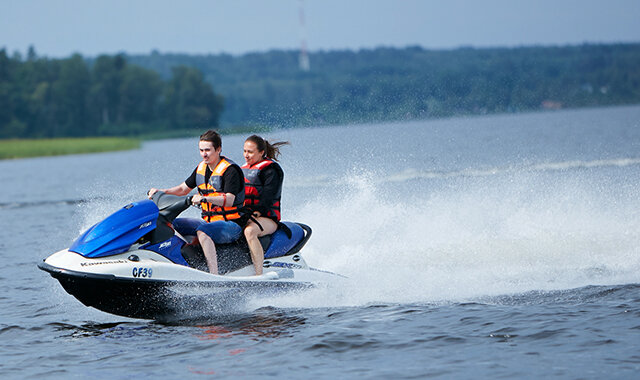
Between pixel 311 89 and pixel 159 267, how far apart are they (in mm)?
90244

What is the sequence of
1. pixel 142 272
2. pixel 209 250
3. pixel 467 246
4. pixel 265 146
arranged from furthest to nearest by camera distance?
pixel 467 246, pixel 265 146, pixel 209 250, pixel 142 272

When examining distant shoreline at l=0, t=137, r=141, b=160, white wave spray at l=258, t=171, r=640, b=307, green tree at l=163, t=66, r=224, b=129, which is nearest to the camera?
white wave spray at l=258, t=171, r=640, b=307

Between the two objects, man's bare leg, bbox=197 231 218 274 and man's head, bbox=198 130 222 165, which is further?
man's head, bbox=198 130 222 165

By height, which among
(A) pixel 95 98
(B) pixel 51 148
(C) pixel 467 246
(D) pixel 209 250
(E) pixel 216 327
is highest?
(A) pixel 95 98

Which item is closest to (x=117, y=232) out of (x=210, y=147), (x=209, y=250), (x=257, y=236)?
(x=209, y=250)

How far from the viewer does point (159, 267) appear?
266 inches

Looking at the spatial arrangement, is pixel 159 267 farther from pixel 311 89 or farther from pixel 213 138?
pixel 311 89

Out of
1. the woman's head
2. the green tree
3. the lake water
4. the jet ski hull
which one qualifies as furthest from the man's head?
the green tree

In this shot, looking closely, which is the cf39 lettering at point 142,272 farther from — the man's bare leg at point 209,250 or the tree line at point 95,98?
the tree line at point 95,98

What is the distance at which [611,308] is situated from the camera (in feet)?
22.6

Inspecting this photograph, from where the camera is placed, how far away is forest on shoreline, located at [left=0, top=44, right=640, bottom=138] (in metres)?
59.3

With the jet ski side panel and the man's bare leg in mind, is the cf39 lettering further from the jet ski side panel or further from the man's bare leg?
the man's bare leg

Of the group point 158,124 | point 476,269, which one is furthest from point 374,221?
point 158,124

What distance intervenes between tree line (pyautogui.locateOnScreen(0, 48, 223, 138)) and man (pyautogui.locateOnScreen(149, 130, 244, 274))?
3273 inches
